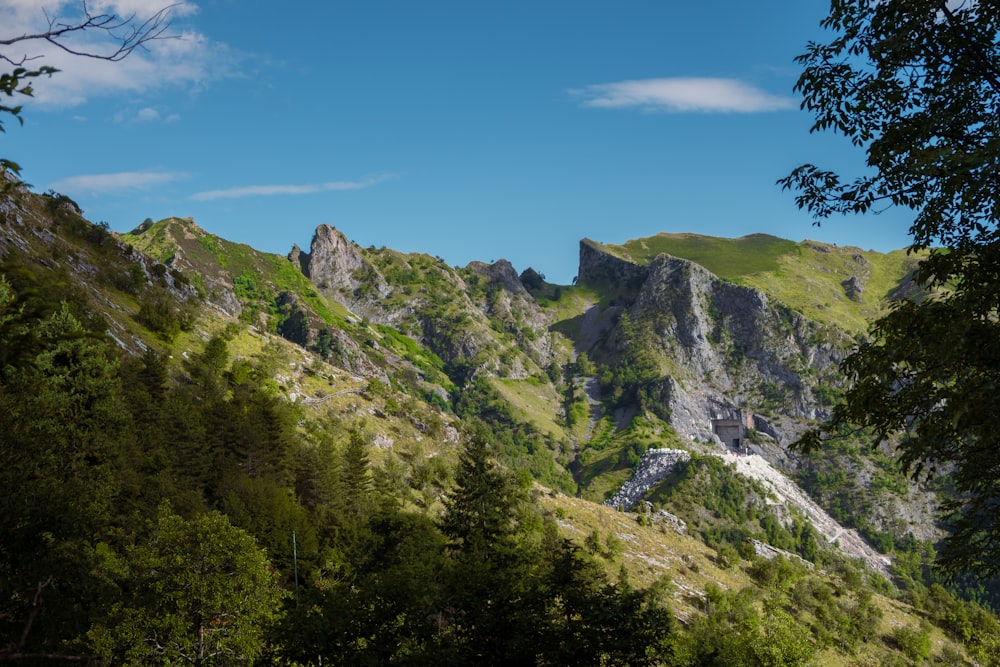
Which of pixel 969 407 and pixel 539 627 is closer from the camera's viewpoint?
pixel 969 407

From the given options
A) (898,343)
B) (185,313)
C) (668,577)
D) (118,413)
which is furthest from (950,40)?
(185,313)

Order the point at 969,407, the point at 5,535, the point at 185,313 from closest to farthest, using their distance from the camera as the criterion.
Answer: the point at 969,407 → the point at 5,535 → the point at 185,313

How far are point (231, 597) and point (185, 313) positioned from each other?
3591 inches

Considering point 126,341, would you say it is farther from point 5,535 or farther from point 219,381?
point 5,535

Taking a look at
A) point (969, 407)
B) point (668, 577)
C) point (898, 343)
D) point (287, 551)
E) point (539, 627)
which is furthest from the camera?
point (668, 577)

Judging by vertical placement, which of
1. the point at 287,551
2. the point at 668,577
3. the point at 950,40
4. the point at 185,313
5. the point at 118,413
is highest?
the point at 185,313

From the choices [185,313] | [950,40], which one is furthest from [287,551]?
[185,313]

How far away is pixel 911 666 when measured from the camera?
7900 centimetres

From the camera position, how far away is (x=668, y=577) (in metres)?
78.1

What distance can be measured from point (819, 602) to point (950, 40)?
3764 inches

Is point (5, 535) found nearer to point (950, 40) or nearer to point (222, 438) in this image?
point (950, 40)

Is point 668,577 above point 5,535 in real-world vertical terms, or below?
below

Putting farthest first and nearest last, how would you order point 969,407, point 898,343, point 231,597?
point 231,597 < point 898,343 < point 969,407

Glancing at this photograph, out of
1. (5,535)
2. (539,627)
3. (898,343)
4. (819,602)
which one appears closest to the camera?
(898,343)
